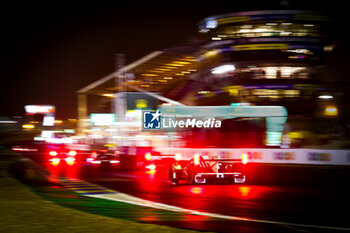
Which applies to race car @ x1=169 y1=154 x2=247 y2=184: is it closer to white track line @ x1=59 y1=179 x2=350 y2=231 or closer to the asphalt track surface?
the asphalt track surface

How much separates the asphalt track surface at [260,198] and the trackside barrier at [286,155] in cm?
239

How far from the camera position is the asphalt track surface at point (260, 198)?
7641 millimetres

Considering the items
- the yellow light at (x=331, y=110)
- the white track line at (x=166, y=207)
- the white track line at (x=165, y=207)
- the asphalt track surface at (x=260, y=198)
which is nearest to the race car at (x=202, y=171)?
the asphalt track surface at (x=260, y=198)

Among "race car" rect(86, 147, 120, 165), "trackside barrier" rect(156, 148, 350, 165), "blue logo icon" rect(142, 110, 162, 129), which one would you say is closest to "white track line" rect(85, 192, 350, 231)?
"trackside barrier" rect(156, 148, 350, 165)

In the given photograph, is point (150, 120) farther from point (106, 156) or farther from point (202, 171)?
point (202, 171)

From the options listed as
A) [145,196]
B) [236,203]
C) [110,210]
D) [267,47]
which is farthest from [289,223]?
[267,47]

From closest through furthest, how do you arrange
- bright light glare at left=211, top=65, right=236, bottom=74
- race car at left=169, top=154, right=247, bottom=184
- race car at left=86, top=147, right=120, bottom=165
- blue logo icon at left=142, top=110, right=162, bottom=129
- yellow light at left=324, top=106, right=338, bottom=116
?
race car at left=169, top=154, right=247, bottom=184 < race car at left=86, top=147, right=120, bottom=165 < blue logo icon at left=142, top=110, right=162, bottom=129 < yellow light at left=324, top=106, right=338, bottom=116 < bright light glare at left=211, top=65, right=236, bottom=74

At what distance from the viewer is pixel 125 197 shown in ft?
36.2

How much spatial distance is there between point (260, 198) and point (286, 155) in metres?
12.0

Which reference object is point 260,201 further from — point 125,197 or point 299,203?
Answer: point 125,197

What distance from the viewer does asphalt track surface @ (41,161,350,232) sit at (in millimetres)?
7641

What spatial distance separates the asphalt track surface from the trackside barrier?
239cm

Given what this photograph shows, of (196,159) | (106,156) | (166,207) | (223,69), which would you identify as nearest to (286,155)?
(106,156)

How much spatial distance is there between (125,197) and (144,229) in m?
4.22
